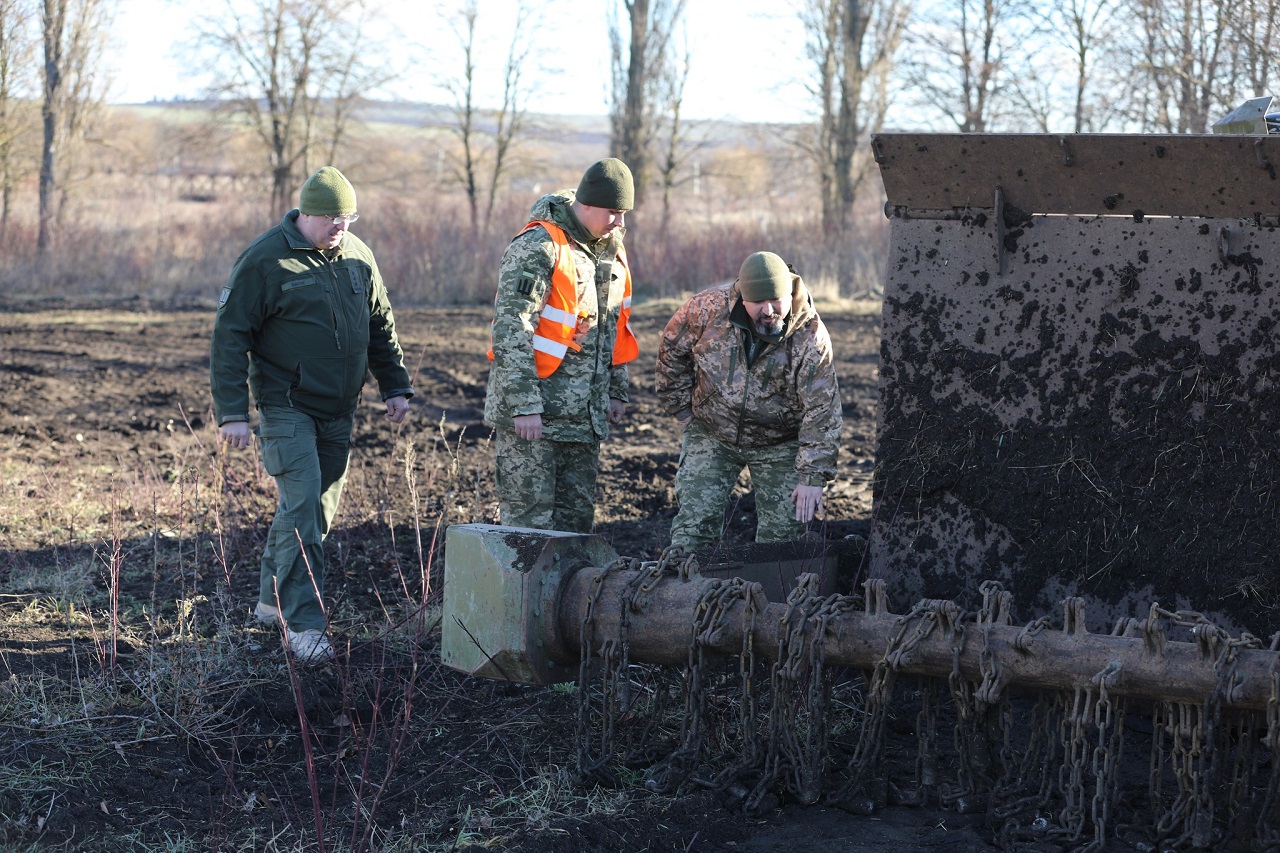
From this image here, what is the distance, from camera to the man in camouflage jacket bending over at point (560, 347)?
5.33 m

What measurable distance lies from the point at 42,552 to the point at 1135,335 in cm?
603

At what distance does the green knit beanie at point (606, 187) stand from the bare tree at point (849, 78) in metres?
24.2

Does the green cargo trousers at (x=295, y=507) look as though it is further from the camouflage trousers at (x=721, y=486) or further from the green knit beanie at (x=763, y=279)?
the green knit beanie at (x=763, y=279)

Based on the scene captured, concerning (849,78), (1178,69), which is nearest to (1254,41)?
(1178,69)

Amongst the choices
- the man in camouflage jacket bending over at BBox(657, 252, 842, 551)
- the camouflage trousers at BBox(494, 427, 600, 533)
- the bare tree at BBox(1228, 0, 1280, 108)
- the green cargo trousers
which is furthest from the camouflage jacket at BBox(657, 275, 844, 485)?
the bare tree at BBox(1228, 0, 1280, 108)

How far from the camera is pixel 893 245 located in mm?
4879

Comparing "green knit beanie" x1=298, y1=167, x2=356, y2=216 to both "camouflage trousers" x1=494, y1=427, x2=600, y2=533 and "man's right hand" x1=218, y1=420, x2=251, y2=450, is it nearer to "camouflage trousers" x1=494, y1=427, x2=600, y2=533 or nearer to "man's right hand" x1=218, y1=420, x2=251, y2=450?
"man's right hand" x1=218, y1=420, x2=251, y2=450

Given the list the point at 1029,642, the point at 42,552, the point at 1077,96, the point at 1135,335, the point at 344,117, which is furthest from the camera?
the point at 344,117

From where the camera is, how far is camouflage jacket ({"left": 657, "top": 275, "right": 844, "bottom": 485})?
522 cm

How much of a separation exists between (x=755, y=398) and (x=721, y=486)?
50cm

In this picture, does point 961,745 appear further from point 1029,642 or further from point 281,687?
point 281,687

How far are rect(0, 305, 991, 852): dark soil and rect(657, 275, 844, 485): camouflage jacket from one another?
50cm

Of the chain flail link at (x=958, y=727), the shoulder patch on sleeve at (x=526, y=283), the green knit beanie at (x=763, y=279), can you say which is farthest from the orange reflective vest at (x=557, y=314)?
the chain flail link at (x=958, y=727)

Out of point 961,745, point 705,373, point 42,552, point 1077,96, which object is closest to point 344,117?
point 1077,96
